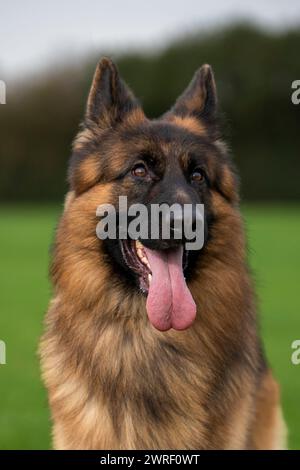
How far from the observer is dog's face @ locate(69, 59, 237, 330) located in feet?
13.2

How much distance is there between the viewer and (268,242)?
22.6 meters

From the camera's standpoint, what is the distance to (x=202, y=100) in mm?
4664

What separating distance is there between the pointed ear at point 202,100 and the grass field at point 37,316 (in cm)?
71

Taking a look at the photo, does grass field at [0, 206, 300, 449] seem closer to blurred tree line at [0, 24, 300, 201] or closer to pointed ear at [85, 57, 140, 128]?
pointed ear at [85, 57, 140, 128]

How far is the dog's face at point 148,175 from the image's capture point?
4.03 m

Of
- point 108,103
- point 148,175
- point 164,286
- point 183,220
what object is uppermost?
point 108,103


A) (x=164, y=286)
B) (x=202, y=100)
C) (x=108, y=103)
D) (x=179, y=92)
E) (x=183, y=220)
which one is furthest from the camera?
(x=179, y=92)

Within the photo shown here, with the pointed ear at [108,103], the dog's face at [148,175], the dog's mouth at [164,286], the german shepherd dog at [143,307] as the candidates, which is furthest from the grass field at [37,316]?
the pointed ear at [108,103]

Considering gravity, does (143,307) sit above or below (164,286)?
below

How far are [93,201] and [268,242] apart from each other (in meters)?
18.8

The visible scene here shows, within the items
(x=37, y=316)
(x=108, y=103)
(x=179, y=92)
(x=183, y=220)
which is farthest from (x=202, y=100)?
(x=179, y=92)

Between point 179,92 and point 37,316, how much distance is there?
28.0 meters

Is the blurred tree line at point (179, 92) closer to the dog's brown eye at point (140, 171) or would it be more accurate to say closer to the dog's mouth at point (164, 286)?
the dog's brown eye at point (140, 171)

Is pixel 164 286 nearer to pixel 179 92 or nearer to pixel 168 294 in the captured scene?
pixel 168 294
